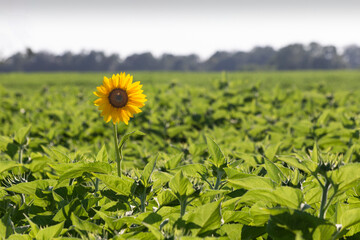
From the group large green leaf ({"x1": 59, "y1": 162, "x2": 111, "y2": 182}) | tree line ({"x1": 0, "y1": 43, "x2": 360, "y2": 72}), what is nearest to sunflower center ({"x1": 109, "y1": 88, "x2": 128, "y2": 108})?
large green leaf ({"x1": 59, "y1": 162, "x2": 111, "y2": 182})

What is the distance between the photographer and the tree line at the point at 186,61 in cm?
10688

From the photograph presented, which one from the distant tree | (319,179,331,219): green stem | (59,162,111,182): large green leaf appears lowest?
(319,179,331,219): green stem

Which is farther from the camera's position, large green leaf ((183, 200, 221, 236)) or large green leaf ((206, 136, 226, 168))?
large green leaf ((206, 136, 226, 168))

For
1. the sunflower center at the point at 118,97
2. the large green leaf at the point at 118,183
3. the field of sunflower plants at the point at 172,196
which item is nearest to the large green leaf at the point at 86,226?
the field of sunflower plants at the point at 172,196

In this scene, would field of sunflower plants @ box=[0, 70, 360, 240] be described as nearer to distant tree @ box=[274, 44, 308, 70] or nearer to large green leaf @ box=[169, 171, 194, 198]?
large green leaf @ box=[169, 171, 194, 198]

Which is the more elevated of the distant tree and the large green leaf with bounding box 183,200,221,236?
the distant tree

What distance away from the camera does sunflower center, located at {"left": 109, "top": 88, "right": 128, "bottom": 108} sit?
153cm

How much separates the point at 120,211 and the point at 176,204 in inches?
8.8

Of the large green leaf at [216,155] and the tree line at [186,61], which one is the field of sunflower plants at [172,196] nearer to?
the large green leaf at [216,155]

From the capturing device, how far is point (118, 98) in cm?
154

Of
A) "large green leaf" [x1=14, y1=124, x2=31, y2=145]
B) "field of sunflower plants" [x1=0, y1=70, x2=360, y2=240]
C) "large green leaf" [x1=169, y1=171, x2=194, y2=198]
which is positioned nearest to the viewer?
"field of sunflower plants" [x1=0, y1=70, x2=360, y2=240]

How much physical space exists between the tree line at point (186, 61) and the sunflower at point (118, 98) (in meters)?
108

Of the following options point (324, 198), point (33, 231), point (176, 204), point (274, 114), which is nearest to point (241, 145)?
point (176, 204)

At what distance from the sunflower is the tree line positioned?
4256 inches
